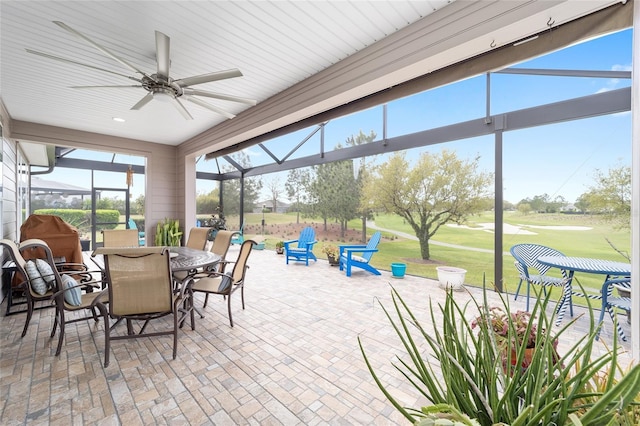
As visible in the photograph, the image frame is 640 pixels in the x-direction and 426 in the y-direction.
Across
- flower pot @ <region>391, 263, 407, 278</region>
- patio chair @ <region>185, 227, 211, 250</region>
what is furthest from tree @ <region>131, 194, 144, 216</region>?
flower pot @ <region>391, 263, 407, 278</region>

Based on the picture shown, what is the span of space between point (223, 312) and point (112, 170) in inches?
305

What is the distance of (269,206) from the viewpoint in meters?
9.65

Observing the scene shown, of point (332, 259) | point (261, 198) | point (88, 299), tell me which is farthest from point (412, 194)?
point (88, 299)

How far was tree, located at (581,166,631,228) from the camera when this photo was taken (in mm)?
3584

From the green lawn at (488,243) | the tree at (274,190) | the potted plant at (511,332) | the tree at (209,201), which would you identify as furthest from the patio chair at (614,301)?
the tree at (209,201)

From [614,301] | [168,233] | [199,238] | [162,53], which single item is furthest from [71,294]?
[614,301]

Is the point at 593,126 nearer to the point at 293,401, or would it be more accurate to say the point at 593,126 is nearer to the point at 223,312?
the point at 293,401

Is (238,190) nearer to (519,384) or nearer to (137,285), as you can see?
(137,285)

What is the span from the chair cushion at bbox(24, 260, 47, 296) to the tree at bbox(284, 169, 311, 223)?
6.69 m

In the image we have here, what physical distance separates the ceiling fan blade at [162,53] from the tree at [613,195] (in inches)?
210

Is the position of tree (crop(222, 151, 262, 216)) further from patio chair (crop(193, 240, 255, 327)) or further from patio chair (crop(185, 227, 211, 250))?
patio chair (crop(193, 240, 255, 327))

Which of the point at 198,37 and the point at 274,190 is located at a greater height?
the point at 198,37

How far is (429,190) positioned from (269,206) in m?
5.44

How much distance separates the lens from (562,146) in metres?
4.33
